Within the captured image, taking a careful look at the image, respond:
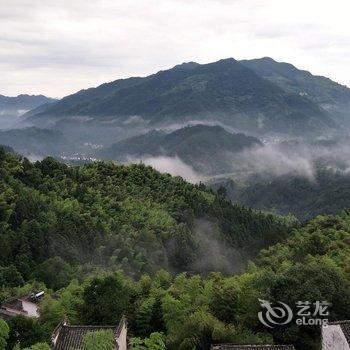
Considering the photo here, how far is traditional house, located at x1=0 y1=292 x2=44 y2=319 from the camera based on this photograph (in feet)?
143

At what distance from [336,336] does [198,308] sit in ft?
36.0

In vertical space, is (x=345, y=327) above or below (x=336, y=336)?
above

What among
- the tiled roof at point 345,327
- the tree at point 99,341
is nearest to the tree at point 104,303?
the tree at point 99,341

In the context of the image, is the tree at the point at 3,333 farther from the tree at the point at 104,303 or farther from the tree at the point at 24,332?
the tree at the point at 104,303

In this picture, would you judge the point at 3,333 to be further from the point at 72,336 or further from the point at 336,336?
the point at 336,336

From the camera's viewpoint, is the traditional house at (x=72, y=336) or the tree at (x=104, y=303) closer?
the traditional house at (x=72, y=336)

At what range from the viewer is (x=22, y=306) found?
146 feet

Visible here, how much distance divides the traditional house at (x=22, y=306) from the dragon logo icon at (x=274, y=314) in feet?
63.0

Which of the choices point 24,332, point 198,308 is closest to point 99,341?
point 24,332

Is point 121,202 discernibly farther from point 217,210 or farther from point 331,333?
point 331,333

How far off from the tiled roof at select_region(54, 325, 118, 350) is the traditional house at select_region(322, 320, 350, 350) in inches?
403

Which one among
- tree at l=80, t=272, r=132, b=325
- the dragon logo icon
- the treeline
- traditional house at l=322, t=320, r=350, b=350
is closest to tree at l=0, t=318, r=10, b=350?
the treeline

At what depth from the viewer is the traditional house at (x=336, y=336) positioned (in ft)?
84.2

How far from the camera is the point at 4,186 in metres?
73.6
